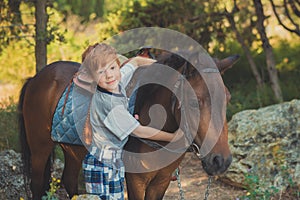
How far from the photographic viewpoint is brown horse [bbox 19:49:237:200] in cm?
288

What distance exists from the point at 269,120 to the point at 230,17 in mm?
2317

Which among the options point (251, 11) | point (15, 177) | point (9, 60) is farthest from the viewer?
point (9, 60)

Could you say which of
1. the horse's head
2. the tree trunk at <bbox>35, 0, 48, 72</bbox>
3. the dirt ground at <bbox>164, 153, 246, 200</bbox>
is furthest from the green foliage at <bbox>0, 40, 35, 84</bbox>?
the horse's head

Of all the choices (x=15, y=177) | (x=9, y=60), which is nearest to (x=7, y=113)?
(x=15, y=177)

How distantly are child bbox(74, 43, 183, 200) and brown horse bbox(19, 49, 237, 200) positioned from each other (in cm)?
18

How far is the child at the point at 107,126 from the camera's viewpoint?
298 cm

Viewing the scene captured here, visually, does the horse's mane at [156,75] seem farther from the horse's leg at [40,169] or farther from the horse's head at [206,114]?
the horse's leg at [40,169]

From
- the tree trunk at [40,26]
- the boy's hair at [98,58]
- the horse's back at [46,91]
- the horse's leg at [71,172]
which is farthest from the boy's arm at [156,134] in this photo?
the tree trunk at [40,26]

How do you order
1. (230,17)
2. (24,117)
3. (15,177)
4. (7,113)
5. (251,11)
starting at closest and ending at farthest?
(24,117) → (15,177) → (7,113) → (230,17) → (251,11)

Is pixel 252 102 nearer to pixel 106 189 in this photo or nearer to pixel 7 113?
pixel 7 113

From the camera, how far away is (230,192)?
17.1 feet

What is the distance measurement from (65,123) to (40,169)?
33.5 inches

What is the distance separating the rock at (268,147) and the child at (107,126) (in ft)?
6.86

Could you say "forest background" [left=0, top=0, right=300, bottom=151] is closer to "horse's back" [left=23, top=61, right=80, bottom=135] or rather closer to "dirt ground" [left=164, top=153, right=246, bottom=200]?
"dirt ground" [left=164, top=153, right=246, bottom=200]
